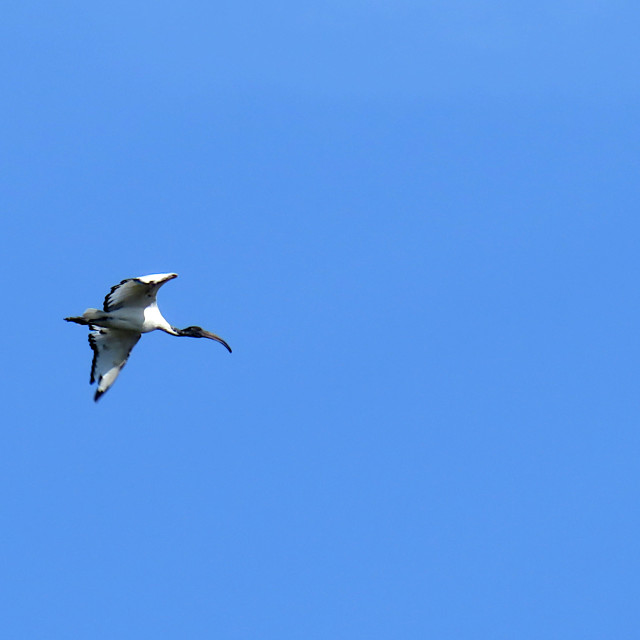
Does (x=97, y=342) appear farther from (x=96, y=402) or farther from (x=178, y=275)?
(x=178, y=275)

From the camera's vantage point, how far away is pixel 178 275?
2617 cm

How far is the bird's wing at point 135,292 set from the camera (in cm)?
2617

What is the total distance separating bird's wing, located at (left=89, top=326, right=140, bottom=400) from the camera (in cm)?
2908

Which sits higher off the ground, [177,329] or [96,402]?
[177,329]

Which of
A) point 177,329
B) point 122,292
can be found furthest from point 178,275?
point 177,329

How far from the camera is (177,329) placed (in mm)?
29438

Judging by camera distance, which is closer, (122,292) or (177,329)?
(122,292)

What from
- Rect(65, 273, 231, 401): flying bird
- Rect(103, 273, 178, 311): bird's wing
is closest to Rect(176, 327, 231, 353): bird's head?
Rect(65, 273, 231, 401): flying bird

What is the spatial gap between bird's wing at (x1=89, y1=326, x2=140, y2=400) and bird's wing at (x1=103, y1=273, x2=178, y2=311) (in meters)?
1.41

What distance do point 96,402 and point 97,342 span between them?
139 centimetres

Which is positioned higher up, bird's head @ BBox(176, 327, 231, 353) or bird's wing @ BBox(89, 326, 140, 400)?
bird's head @ BBox(176, 327, 231, 353)

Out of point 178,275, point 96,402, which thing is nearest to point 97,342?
point 96,402

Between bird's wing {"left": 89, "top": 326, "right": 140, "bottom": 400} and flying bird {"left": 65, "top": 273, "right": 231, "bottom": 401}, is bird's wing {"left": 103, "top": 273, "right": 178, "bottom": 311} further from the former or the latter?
bird's wing {"left": 89, "top": 326, "right": 140, "bottom": 400}

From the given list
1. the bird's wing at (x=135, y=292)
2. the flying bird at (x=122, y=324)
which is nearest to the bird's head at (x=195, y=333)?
the flying bird at (x=122, y=324)
